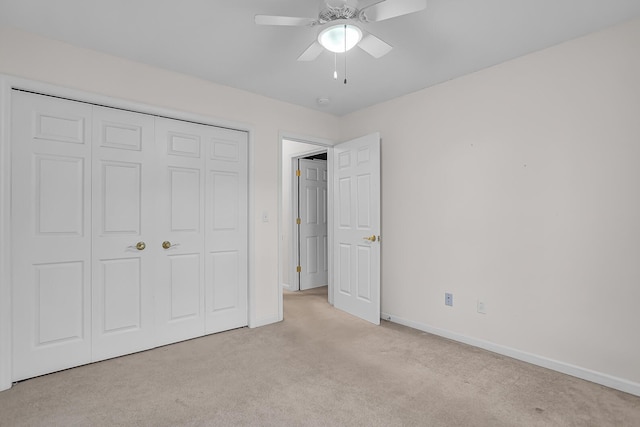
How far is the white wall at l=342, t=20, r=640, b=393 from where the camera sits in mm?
2293

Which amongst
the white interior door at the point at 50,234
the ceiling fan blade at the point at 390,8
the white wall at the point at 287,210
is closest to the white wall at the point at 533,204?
the ceiling fan blade at the point at 390,8

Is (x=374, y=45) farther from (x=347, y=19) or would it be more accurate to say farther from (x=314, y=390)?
(x=314, y=390)

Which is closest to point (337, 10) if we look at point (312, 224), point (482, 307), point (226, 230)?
point (226, 230)

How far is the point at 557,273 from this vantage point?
2561 mm

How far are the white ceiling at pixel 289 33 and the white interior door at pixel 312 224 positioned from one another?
7.32 feet

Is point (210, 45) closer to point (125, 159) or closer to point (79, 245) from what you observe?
point (125, 159)

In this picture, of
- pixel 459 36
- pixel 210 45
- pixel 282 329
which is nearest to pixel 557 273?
pixel 459 36

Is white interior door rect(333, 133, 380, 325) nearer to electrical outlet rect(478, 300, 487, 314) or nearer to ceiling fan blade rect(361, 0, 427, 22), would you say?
electrical outlet rect(478, 300, 487, 314)

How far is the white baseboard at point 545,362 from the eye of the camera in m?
2.26

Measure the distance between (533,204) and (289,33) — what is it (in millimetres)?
2271

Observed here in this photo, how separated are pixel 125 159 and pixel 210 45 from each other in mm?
1164

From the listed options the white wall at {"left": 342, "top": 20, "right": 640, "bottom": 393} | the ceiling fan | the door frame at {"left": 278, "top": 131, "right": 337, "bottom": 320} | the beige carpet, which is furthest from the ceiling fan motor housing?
the beige carpet

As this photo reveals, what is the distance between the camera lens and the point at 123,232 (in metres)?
2.80

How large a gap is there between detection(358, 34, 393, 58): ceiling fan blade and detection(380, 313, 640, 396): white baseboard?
2.54m
